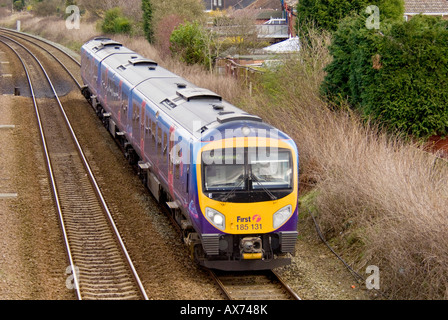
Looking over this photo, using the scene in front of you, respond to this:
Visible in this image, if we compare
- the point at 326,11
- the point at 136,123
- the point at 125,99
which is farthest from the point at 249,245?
the point at 326,11

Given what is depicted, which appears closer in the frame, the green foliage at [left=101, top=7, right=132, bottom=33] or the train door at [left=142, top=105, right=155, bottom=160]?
the train door at [left=142, top=105, right=155, bottom=160]

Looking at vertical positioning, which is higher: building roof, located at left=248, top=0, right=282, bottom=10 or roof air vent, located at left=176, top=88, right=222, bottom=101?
building roof, located at left=248, top=0, right=282, bottom=10

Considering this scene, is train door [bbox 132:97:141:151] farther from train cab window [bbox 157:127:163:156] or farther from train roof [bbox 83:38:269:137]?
train cab window [bbox 157:127:163:156]

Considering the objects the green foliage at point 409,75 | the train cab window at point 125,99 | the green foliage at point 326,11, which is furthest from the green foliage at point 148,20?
the green foliage at point 409,75

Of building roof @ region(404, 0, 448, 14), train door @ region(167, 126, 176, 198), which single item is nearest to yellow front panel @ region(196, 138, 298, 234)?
train door @ region(167, 126, 176, 198)

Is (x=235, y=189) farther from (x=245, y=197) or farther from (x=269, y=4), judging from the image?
(x=269, y=4)

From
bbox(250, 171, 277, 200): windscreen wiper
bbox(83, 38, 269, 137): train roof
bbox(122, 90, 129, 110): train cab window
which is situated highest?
bbox(83, 38, 269, 137): train roof

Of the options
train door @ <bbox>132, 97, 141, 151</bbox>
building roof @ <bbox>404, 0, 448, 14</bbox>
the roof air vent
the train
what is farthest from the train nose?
building roof @ <bbox>404, 0, 448, 14</bbox>

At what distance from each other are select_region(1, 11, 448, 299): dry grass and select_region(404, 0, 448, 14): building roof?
14917mm

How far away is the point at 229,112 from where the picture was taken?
12.4 m

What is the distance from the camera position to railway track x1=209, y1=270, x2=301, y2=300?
10.8 metres

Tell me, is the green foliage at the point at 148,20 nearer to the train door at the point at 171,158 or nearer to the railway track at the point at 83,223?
the railway track at the point at 83,223

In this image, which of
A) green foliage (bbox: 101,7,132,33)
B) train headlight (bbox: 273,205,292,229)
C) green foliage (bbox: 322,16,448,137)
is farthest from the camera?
green foliage (bbox: 101,7,132,33)

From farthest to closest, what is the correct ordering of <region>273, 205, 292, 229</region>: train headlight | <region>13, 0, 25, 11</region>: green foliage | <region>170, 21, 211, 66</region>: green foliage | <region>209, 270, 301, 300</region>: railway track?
<region>13, 0, 25, 11</region>: green foliage, <region>170, 21, 211, 66</region>: green foliage, <region>273, 205, 292, 229</region>: train headlight, <region>209, 270, 301, 300</region>: railway track
